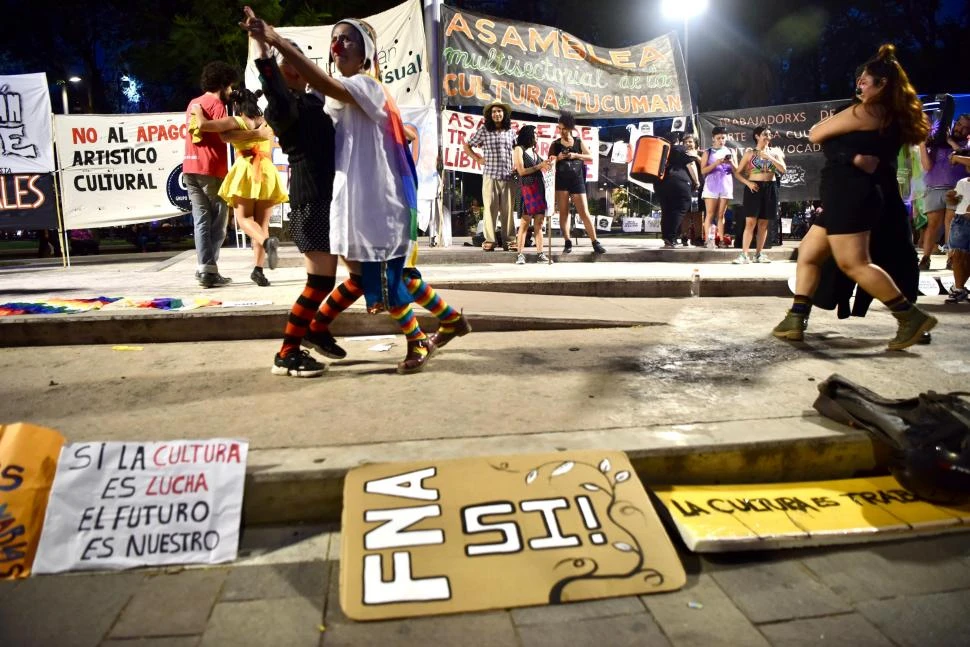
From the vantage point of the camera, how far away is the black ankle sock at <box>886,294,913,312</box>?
12.9ft

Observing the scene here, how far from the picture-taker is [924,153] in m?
7.39

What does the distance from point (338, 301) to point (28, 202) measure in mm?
8770

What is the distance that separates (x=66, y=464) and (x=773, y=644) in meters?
2.06

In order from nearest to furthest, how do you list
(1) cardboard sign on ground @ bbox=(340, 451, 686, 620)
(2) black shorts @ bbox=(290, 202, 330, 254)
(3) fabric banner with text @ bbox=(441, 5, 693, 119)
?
(1) cardboard sign on ground @ bbox=(340, 451, 686, 620) < (2) black shorts @ bbox=(290, 202, 330, 254) < (3) fabric banner with text @ bbox=(441, 5, 693, 119)

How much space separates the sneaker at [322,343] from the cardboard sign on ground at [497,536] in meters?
1.66

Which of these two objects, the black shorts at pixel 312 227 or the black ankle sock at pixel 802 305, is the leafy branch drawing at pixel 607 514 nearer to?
the black shorts at pixel 312 227

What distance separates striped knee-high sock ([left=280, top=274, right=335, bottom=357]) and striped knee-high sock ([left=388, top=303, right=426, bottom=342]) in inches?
14.0

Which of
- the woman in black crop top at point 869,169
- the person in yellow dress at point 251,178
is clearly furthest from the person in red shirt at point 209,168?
the woman in black crop top at point 869,169

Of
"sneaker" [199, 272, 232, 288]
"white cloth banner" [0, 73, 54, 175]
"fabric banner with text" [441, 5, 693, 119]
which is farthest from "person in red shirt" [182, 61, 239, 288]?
"fabric banner with text" [441, 5, 693, 119]

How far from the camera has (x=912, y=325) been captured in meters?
3.90

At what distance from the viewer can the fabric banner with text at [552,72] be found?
10977 millimetres

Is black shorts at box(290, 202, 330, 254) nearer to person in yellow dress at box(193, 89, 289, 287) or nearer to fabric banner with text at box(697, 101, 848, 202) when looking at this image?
person in yellow dress at box(193, 89, 289, 287)

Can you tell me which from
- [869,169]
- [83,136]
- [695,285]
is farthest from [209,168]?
[83,136]

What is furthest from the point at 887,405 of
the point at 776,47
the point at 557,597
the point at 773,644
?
the point at 776,47
